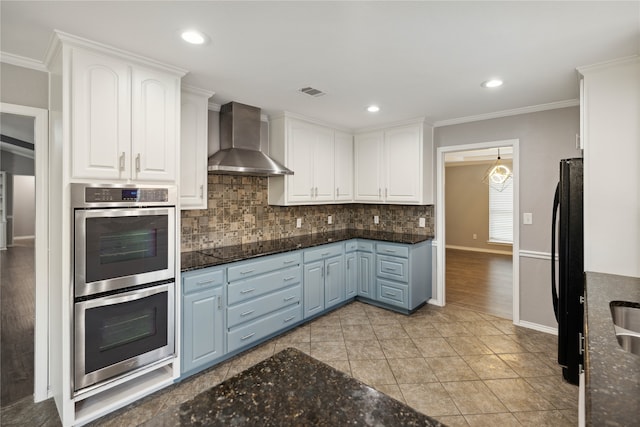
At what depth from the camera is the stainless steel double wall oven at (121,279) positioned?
189cm

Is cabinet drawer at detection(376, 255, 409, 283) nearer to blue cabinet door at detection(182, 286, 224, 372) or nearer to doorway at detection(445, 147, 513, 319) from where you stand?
blue cabinet door at detection(182, 286, 224, 372)

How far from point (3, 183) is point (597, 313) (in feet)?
11.9

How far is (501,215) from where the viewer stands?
7.80m

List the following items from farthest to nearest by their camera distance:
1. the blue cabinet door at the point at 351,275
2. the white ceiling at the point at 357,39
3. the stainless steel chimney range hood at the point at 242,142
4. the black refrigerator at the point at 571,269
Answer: the blue cabinet door at the point at 351,275
the stainless steel chimney range hood at the point at 242,142
the black refrigerator at the point at 571,269
the white ceiling at the point at 357,39

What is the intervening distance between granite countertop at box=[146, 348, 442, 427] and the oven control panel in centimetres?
161

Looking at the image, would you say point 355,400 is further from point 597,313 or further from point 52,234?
point 52,234

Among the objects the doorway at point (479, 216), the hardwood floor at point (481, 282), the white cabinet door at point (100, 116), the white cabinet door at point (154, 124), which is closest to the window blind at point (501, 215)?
the doorway at point (479, 216)

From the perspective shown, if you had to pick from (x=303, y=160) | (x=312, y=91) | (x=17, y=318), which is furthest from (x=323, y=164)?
(x=17, y=318)

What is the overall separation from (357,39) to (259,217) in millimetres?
2320

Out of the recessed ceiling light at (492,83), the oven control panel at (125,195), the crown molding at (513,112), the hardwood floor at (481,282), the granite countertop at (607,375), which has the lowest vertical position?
the hardwood floor at (481,282)

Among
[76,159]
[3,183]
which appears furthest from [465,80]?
[3,183]

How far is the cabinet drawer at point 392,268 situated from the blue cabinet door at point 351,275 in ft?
1.04

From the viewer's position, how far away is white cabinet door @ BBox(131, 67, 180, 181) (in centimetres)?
212

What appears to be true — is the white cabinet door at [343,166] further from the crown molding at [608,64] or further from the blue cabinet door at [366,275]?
the crown molding at [608,64]
